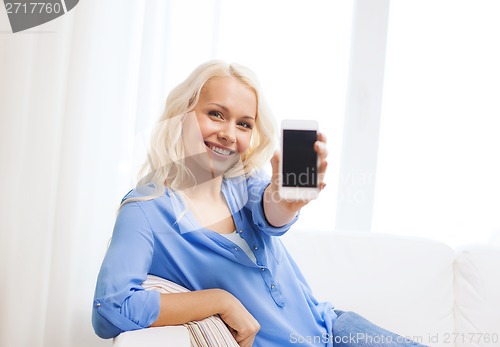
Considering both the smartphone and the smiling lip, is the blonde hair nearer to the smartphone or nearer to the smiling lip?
the smiling lip

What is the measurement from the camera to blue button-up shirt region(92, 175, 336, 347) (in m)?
0.99

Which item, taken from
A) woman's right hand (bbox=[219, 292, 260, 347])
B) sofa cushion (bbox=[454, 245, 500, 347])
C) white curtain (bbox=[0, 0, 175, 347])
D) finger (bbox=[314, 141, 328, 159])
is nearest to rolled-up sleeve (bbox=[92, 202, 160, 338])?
woman's right hand (bbox=[219, 292, 260, 347])

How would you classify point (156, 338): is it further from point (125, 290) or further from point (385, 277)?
point (385, 277)

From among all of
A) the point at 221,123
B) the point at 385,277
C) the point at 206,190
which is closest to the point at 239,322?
the point at 206,190

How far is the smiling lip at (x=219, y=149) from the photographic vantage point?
1.17 meters

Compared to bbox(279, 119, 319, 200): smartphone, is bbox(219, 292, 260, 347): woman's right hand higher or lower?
lower

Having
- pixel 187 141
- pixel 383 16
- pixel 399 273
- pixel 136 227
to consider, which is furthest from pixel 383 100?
pixel 136 227

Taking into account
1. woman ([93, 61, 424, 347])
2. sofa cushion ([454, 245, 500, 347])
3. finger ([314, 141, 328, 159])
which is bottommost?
sofa cushion ([454, 245, 500, 347])

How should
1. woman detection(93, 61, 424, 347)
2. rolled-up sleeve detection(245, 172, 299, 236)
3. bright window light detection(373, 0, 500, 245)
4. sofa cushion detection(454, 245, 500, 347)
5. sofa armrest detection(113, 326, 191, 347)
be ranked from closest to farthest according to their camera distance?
sofa armrest detection(113, 326, 191, 347), woman detection(93, 61, 424, 347), rolled-up sleeve detection(245, 172, 299, 236), sofa cushion detection(454, 245, 500, 347), bright window light detection(373, 0, 500, 245)

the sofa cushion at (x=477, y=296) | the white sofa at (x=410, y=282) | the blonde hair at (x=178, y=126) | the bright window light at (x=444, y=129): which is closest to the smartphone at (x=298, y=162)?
the blonde hair at (x=178, y=126)

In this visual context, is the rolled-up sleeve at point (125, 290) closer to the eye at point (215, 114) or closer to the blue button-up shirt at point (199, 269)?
the blue button-up shirt at point (199, 269)

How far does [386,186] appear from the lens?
1932 mm

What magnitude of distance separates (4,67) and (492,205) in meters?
1.66

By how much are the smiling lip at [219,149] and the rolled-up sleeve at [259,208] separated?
109mm
